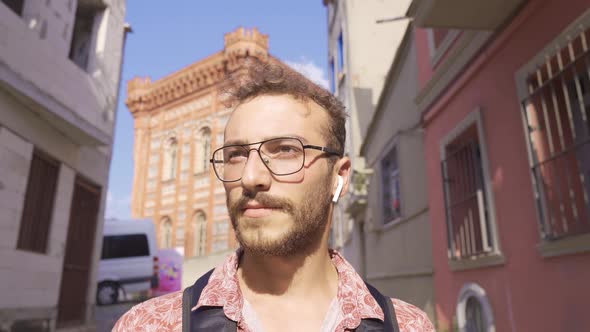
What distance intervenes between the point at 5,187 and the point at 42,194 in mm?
1253

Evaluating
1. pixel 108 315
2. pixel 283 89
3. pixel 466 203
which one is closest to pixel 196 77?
pixel 108 315

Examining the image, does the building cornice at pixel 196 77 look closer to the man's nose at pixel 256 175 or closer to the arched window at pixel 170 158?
the arched window at pixel 170 158

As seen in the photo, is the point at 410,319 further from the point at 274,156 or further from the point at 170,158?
the point at 170,158

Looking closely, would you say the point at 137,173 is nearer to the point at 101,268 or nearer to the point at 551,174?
the point at 101,268

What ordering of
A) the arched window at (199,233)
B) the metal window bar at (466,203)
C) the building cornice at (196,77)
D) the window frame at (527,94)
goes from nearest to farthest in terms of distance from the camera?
the window frame at (527,94) < the metal window bar at (466,203) < the arched window at (199,233) < the building cornice at (196,77)

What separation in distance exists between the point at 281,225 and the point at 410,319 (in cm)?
64

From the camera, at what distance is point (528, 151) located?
177 inches

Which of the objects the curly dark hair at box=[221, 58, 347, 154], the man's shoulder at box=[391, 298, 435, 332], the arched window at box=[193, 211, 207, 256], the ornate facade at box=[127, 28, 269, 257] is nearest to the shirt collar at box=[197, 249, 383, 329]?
the man's shoulder at box=[391, 298, 435, 332]

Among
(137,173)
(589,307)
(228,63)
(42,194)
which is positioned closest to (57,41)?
(42,194)

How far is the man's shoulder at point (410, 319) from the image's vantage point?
5.20 feet

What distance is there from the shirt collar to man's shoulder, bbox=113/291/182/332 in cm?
9

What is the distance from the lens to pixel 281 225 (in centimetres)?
159

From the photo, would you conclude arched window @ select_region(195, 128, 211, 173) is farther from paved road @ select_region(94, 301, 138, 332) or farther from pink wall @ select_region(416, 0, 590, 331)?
pink wall @ select_region(416, 0, 590, 331)

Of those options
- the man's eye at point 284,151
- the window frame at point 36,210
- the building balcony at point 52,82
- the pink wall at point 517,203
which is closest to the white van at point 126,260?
the building balcony at point 52,82
